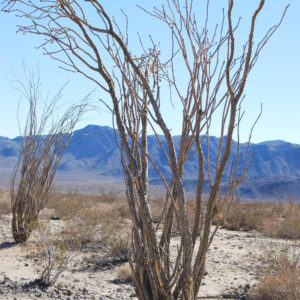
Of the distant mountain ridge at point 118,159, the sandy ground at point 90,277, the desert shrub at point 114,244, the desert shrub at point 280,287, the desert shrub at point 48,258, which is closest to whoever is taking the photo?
the desert shrub at point 280,287

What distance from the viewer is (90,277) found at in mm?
6410

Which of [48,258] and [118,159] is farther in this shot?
[118,159]

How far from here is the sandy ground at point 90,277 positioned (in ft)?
16.9

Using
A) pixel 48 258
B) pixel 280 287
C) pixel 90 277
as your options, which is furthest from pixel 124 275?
pixel 280 287

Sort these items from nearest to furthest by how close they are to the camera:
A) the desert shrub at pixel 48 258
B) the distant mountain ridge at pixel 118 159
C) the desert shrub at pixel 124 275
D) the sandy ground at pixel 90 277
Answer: the sandy ground at pixel 90 277 → the desert shrub at pixel 48 258 → the desert shrub at pixel 124 275 → the distant mountain ridge at pixel 118 159

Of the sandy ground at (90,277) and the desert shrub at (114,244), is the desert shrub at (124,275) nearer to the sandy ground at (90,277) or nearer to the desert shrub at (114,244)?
the sandy ground at (90,277)

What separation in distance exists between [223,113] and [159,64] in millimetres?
822

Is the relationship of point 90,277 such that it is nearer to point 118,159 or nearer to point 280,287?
point 280,287

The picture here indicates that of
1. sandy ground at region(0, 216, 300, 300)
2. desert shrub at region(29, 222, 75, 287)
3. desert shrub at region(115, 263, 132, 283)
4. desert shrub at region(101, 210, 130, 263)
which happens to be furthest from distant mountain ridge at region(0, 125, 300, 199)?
desert shrub at region(115, 263, 132, 283)

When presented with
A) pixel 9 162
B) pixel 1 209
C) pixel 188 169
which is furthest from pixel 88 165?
pixel 1 209

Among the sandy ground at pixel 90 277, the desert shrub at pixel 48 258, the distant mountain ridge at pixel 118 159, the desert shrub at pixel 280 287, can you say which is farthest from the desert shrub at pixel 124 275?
the distant mountain ridge at pixel 118 159

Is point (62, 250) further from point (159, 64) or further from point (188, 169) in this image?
point (188, 169)

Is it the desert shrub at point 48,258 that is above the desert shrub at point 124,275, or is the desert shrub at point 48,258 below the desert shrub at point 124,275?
above

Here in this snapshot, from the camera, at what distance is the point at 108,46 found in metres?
3.05
